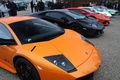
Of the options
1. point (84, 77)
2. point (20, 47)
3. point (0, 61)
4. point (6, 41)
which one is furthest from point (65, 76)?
point (0, 61)

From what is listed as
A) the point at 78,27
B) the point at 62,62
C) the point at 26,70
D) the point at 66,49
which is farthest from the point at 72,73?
the point at 78,27

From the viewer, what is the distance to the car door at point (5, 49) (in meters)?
2.48

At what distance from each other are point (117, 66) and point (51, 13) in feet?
12.8

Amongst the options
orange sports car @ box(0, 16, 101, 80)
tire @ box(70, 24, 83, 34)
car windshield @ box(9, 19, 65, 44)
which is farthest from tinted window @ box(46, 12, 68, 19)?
orange sports car @ box(0, 16, 101, 80)

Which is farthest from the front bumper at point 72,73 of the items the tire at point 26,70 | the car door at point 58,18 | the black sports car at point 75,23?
the car door at point 58,18

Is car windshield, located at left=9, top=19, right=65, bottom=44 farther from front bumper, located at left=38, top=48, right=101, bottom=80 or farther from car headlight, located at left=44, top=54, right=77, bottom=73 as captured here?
front bumper, located at left=38, top=48, right=101, bottom=80

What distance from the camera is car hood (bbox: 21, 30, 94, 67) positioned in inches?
85.8

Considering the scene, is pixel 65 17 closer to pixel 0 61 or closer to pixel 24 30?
pixel 24 30

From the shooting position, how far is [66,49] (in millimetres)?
2391

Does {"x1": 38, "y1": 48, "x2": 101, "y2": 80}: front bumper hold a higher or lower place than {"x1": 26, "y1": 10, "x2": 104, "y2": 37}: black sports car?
lower

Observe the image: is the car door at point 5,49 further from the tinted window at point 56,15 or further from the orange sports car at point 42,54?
the tinted window at point 56,15

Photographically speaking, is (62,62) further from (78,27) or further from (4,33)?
(78,27)

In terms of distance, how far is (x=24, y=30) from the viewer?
270 centimetres

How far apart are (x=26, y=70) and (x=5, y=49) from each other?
701 millimetres
